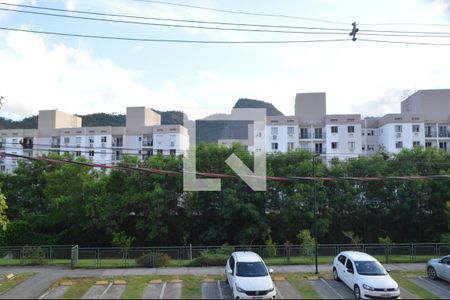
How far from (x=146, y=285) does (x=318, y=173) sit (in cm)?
2052

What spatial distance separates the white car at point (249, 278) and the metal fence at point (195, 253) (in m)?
7.96

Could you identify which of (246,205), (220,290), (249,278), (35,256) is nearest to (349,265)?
(249,278)

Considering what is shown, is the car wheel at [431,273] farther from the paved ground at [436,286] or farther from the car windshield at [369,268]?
the car windshield at [369,268]

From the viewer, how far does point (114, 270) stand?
24516mm

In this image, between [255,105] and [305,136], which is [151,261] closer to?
[305,136]

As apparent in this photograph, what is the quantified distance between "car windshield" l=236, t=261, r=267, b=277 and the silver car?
343 inches

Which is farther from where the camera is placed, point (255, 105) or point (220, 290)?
point (255, 105)

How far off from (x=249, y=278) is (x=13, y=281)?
1208 centimetres

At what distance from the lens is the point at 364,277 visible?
58.0ft

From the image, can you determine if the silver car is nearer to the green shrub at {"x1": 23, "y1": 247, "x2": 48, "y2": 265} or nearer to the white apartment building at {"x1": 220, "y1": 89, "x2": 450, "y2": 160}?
the green shrub at {"x1": 23, "y1": 247, "x2": 48, "y2": 265}

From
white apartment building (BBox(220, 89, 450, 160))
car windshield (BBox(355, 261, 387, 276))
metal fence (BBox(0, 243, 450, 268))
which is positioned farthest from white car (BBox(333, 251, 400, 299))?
white apartment building (BBox(220, 89, 450, 160))

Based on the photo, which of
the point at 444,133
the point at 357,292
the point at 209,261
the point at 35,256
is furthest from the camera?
the point at 444,133

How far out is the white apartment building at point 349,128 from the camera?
217 ft

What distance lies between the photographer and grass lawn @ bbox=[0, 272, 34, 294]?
20125mm
